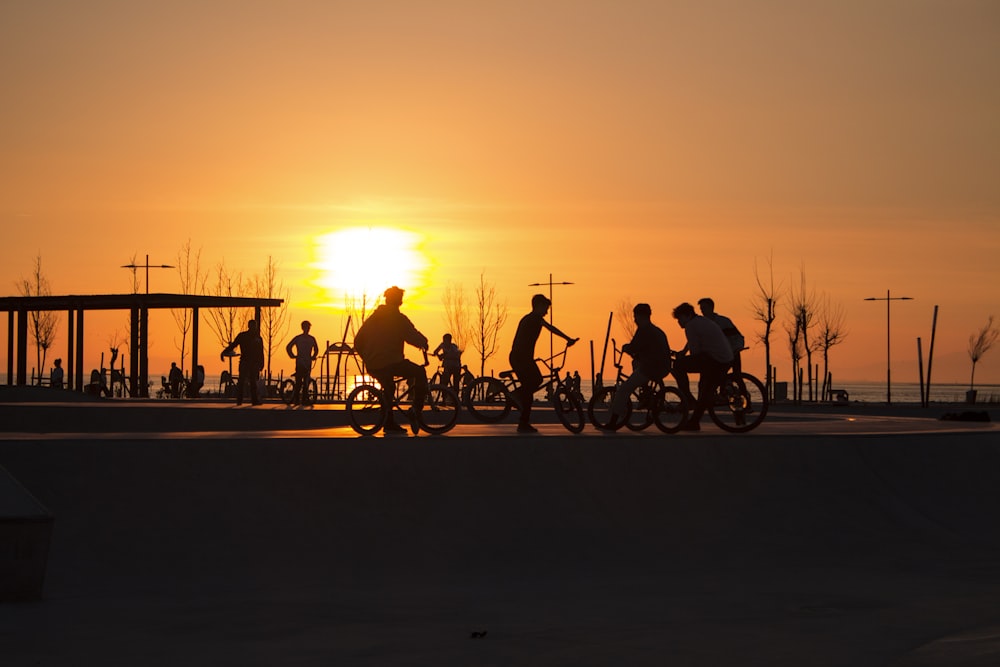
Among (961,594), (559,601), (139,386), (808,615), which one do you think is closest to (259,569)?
(559,601)

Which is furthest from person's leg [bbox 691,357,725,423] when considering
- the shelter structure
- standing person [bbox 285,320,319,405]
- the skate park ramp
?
the shelter structure

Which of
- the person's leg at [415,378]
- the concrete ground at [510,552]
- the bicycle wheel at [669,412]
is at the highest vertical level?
the person's leg at [415,378]

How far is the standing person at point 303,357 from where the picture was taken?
869 inches

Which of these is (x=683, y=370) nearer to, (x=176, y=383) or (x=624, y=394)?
(x=624, y=394)

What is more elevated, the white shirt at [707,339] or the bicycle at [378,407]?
the white shirt at [707,339]

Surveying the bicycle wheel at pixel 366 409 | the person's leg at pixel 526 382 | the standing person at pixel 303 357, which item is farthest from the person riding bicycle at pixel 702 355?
the standing person at pixel 303 357

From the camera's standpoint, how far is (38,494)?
985cm

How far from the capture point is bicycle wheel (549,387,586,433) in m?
15.6

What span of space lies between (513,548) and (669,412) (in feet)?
19.9

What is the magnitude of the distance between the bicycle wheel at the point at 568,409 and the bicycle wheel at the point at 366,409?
2.17 metres

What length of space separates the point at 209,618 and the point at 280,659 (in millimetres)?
1316

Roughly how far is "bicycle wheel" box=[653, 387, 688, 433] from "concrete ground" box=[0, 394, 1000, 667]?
2192 mm

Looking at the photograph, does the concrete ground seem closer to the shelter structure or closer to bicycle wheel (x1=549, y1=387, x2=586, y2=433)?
bicycle wheel (x1=549, y1=387, x2=586, y2=433)

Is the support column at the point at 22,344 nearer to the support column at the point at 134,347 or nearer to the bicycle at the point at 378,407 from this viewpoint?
the support column at the point at 134,347
